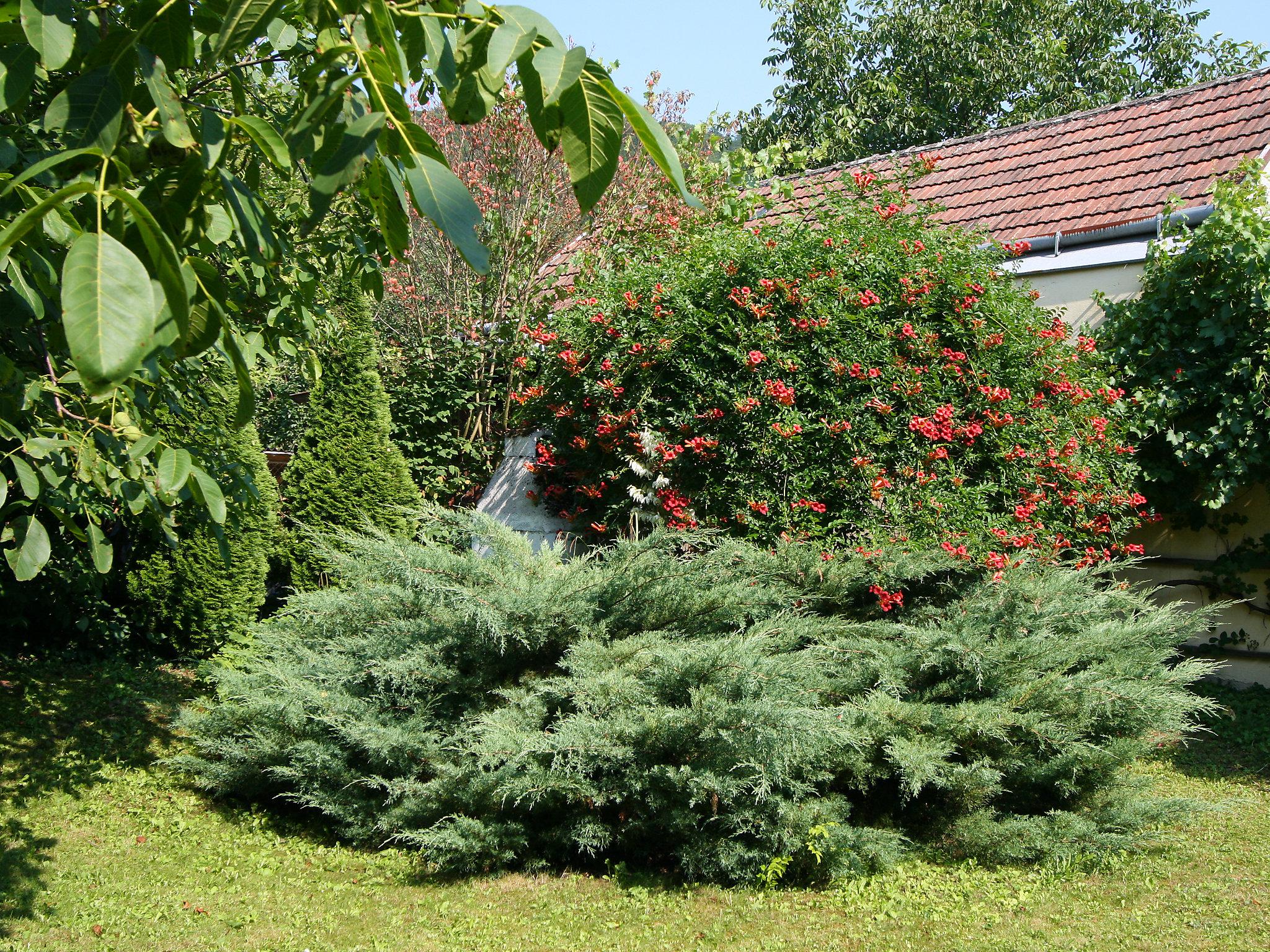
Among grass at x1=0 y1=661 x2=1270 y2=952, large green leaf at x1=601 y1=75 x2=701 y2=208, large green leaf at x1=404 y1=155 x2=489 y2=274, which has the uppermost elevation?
large green leaf at x1=601 y1=75 x2=701 y2=208

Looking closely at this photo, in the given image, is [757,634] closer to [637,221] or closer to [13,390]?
[13,390]

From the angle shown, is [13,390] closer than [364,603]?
Yes

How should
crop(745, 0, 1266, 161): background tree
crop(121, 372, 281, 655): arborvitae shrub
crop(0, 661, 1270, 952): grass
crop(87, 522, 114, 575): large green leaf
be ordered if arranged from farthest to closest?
crop(745, 0, 1266, 161): background tree < crop(121, 372, 281, 655): arborvitae shrub < crop(0, 661, 1270, 952): grass < crop(87, 522, 114, 575): large green leaf

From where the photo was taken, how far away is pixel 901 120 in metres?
20.4

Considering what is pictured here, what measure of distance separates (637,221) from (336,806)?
697 cm

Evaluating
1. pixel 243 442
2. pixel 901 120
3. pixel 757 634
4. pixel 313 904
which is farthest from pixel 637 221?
pixel 901 120

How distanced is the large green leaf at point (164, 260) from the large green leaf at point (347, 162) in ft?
0.66

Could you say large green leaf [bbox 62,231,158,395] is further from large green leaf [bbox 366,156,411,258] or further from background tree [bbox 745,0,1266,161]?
background tree [bbox 745,0,1266,161]

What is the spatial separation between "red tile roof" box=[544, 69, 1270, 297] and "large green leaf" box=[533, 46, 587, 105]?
670cm

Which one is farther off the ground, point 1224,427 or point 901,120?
point 901,120

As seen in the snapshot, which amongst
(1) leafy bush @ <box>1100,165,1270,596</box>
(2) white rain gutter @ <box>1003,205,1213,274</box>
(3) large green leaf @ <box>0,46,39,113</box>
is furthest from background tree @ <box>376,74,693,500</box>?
(3) large green leaf @ <box>0,46,39,113</box>

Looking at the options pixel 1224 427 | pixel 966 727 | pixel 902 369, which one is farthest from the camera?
pixel 1224 427

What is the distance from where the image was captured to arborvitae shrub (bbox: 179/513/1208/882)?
4828 mm

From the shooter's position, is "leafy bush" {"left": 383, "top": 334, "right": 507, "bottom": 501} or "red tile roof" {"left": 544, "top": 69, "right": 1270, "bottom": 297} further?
"leafy bush" {"left": 383, "top": 334, "right": 507, "bottom": 501}
